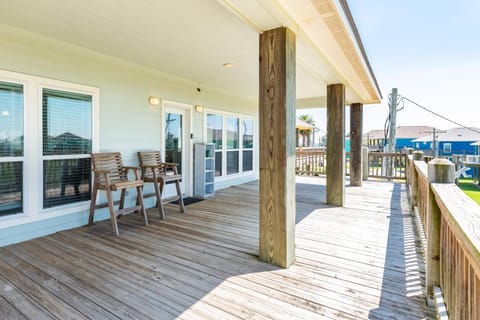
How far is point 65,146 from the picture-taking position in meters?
3.44

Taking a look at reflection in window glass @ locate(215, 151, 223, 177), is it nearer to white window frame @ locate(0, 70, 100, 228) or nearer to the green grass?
white window frame @ locate(0, 70, 100, 228)

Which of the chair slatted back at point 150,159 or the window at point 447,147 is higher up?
the window at point 447,147

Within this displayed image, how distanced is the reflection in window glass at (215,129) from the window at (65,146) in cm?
280

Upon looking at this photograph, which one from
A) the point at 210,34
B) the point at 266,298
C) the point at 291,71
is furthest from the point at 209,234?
the point at 210,34

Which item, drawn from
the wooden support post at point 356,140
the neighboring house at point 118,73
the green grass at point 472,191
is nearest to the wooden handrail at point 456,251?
the neighboring house at point 118,73

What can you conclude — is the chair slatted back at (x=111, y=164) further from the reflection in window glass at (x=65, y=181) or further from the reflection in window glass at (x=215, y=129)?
the reflection in window glass at (x=215, y=129)

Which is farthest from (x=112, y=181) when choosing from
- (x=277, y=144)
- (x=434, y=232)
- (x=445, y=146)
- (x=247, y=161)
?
(x=445, y=146)

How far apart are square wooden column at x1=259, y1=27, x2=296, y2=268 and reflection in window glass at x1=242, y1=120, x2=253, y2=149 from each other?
499 cm

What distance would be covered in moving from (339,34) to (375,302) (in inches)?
95.7

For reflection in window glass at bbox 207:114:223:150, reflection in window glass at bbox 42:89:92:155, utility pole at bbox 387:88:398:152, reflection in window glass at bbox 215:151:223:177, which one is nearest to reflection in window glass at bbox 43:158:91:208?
reflection in window glass at bbox 42:89:92:155

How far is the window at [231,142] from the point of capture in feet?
20.6

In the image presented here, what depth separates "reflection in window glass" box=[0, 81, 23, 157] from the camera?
9.46 ft

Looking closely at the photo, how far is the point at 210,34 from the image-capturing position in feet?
9.77

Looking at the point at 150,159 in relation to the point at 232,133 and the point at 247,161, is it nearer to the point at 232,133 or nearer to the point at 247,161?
the point at 232,133
